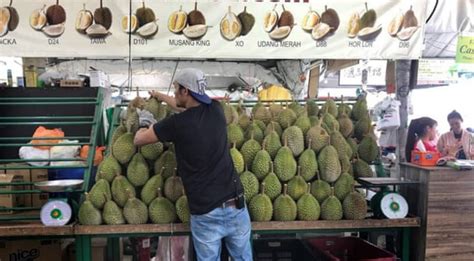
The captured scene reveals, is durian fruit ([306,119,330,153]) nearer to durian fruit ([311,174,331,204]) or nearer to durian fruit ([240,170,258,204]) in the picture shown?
durian fruit ([311,174,331,204])

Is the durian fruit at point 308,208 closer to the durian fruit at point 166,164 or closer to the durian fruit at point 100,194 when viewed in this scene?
the durian fruit at point 166,164

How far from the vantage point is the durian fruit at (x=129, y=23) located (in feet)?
9.49

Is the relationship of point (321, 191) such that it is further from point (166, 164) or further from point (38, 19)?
point (38, 19)

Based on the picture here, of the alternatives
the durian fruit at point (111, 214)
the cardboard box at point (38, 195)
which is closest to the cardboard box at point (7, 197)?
the cardboard box at point (38, 195)

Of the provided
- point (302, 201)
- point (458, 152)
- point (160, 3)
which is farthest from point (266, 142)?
point (458, 152)

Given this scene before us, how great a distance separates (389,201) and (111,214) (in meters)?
1.65

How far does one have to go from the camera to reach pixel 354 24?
3.00m

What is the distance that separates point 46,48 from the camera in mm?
2902

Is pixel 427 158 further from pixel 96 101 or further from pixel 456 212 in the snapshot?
pixel 96 101

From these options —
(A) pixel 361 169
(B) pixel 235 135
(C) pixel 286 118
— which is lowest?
(A) pixel 361 169

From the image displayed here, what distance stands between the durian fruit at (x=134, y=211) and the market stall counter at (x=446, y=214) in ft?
5.45

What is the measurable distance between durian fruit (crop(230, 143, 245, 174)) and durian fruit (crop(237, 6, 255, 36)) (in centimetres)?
112

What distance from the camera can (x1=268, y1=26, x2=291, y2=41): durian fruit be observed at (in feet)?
9.77

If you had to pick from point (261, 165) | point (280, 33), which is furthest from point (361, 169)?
point (280, 33)
